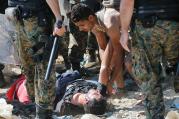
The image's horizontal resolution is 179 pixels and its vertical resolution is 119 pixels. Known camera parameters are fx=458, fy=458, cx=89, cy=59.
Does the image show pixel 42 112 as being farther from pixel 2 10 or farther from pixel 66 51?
pixel 2 10

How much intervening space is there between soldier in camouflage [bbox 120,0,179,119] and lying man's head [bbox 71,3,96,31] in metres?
1.54

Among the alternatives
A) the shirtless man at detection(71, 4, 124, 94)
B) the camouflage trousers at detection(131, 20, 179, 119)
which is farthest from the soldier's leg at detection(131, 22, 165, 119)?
the shirtless man at detection(71, 4, 124, 94)

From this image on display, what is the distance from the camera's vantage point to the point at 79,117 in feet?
17.3

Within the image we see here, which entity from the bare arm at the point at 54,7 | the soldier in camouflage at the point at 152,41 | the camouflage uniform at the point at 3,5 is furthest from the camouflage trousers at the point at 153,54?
the camouflage uniform at the point at 3,5

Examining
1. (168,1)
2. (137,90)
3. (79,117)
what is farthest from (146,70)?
(137,90)

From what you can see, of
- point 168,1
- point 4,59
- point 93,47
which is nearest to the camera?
point 168,1

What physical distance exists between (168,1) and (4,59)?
3281 mm

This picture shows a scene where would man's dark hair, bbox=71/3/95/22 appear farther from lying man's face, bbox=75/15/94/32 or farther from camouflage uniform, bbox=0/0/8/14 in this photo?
camouflage uniform, bbox=0/0/8/14

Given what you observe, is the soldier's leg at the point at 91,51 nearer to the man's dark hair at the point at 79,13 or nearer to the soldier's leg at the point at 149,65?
the man's dark hair at the point at 79,13

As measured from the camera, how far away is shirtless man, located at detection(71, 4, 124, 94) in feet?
17.9

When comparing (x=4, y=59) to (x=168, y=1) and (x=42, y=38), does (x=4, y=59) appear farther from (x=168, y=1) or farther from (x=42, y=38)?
(x=168, y=1)

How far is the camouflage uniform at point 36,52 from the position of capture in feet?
15.1

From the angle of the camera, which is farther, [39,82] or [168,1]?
[39,82]

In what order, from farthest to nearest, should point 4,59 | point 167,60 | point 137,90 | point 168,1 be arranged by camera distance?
point 4,59 → point 137,90 → point 167,60 → point 168,1
